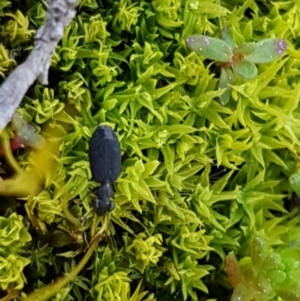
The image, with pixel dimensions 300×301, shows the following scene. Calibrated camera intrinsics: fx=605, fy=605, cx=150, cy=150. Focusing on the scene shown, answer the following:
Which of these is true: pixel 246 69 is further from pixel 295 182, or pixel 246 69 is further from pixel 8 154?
pixel 8 154

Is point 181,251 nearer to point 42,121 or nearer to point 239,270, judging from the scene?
point 239,270

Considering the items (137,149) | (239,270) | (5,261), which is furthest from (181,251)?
(5,261)

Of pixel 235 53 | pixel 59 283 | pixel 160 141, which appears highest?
pixel 235 53

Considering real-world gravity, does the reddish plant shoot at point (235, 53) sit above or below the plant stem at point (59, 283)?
above

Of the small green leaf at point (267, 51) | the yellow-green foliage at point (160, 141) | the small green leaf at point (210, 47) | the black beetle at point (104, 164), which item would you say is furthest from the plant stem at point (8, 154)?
the small green leaf at point (267, 51)

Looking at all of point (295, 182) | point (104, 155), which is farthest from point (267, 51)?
point (104, 155)

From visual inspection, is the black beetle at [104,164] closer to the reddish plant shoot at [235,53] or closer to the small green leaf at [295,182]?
the reddish plant shoot at [235,53]

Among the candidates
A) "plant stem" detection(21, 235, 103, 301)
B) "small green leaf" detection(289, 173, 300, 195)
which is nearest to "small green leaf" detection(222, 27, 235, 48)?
"small green leaf" detection(289, 173, 300, 195)
